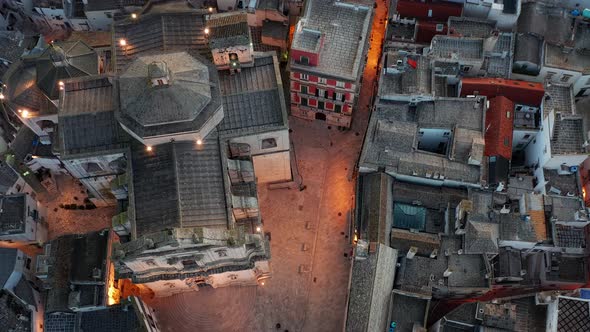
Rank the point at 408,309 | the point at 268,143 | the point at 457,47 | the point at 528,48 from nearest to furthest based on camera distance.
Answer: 1. the point at 408,309
2. the point at 268,143
3. the point at 457,47
4. the point at 528,48

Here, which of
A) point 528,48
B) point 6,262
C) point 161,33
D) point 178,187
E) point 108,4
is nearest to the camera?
point 178,187

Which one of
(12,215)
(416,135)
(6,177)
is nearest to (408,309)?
(416,135)

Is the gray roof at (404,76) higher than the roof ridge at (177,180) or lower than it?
higher

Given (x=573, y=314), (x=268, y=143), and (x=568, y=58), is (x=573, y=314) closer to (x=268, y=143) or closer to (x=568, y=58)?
(x=568, y=58)

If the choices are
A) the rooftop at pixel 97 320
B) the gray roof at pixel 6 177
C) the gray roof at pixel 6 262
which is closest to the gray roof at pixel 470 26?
the rooftop at pixel 97 320

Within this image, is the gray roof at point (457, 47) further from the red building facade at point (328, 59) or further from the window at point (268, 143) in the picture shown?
the window at point (268, 143)

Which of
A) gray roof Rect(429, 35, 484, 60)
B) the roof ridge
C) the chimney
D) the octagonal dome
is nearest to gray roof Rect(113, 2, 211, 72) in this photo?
the octagonal dome

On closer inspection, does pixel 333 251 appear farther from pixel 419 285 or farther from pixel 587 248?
pixel 587 248
